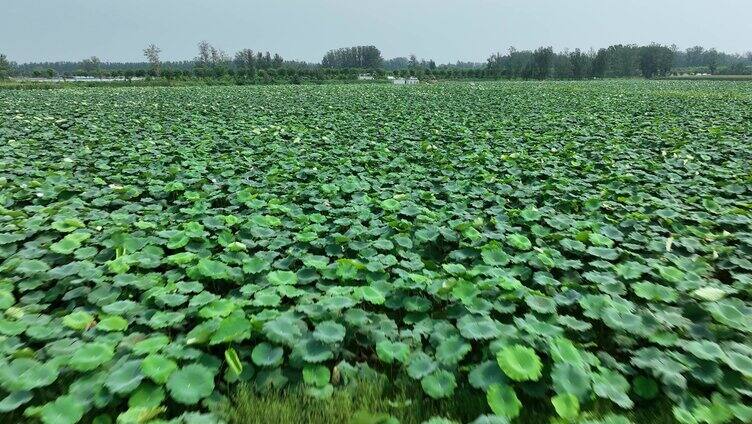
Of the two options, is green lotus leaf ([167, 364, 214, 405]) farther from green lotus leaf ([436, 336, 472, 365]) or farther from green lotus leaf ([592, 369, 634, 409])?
green lotus leaf ([592, 369, 634, 409])

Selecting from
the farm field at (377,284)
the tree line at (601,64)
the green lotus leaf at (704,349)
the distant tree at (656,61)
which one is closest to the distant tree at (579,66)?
the tree line at (601,64)

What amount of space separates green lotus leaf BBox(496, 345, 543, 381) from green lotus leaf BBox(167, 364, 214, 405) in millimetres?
1103

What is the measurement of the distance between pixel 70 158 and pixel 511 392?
6.09 m

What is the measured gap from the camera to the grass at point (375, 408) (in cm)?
150

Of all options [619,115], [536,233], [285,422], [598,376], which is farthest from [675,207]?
[619,115]

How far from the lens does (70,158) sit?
544cm

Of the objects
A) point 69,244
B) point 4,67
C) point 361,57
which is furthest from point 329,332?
point 361,57

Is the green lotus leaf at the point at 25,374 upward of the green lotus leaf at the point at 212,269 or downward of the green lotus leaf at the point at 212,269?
downward

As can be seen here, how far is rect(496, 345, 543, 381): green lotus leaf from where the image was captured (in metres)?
1.55

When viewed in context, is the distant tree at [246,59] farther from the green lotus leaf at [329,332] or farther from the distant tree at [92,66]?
the green lotus leaf at [329,332]

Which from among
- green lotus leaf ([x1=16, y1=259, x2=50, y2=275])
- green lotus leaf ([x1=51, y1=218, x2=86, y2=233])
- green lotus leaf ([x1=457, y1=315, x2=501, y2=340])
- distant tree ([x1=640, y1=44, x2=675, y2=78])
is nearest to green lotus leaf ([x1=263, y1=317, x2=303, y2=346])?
green lotus leaf ([x1=457, y1=315, x2=501, y2=340])

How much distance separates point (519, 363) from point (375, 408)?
0.57 meters

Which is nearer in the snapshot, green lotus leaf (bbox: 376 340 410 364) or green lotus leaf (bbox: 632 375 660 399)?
green lotus leaf (bbox: 632 375 660 399)

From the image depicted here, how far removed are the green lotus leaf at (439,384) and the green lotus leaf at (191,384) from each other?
2.65 ft
